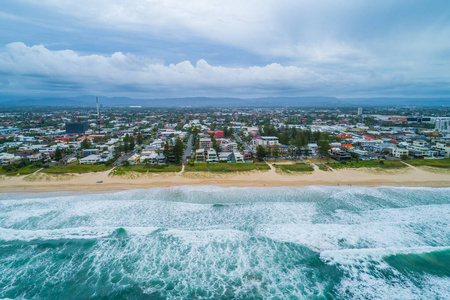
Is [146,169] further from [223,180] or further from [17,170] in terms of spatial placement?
[17,170]

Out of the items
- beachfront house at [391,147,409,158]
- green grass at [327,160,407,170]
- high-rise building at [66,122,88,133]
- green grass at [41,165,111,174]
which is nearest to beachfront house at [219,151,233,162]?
green grass at [327,160,407,170]

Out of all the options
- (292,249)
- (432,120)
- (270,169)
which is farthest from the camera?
(432,120)

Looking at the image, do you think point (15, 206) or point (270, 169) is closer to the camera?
point (15, 206)

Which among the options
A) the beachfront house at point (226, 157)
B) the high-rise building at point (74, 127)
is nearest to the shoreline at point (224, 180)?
the beachfront house at point (226, 157)

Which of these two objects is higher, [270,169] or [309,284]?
[270,169]

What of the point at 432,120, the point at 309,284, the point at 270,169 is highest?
the point at 432,120

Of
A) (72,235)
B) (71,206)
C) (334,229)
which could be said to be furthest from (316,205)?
(71,206)

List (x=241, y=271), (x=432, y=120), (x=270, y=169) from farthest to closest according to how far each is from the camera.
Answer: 1. (x=432, y=120)
2. (x=270, y=169)
3. (x=241, y=271)

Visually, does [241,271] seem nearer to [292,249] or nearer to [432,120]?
[292,249]
